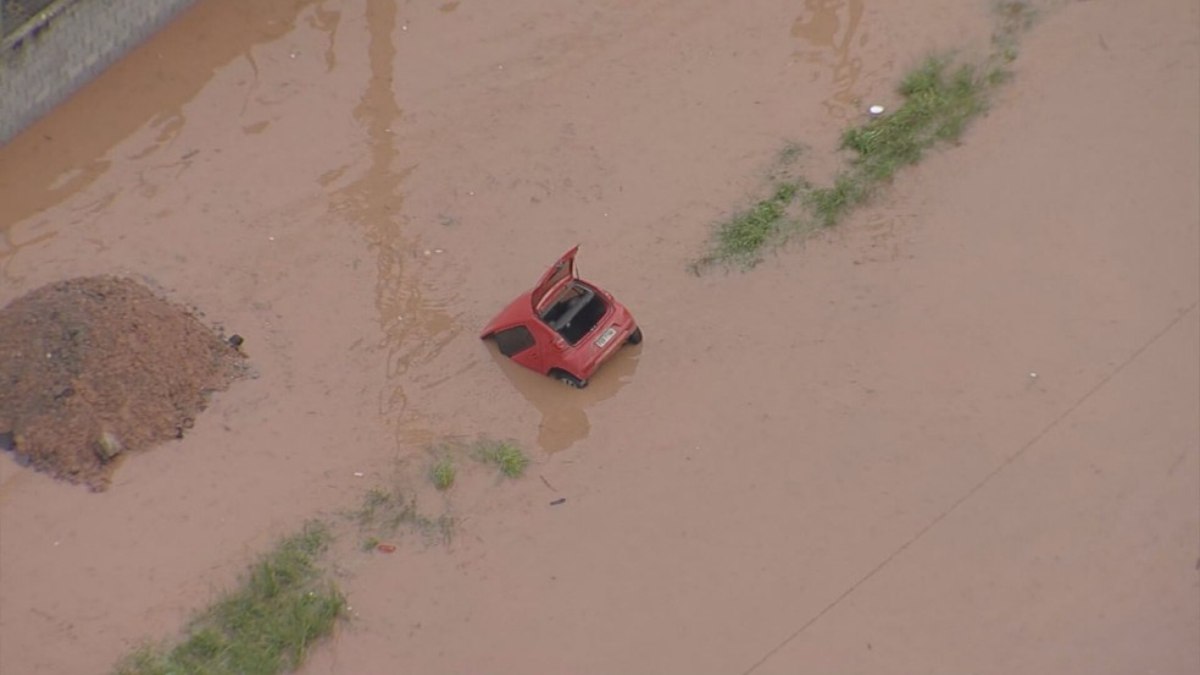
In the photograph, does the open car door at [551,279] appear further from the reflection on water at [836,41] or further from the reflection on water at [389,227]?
the reflection on water at [836,41]

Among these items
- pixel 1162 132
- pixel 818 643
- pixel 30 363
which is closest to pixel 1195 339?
pixel 1162 132

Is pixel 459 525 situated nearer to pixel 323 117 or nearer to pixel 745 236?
pixel 745 236

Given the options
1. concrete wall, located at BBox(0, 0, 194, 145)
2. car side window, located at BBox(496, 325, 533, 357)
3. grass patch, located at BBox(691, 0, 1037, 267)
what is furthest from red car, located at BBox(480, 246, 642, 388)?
concrete wall, located at BBox(0, 0, 194, 145)

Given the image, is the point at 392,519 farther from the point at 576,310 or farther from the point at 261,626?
the point at 576,310

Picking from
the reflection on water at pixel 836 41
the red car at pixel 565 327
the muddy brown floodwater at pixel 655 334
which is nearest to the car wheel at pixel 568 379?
the red car at pixel 565 327

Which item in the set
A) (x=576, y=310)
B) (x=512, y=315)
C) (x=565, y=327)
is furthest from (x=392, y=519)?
(x=576, y=310)
